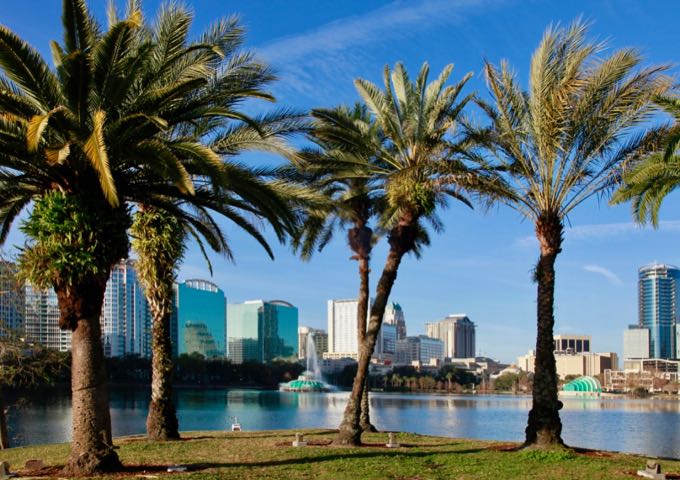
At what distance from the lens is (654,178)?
19.1 meters

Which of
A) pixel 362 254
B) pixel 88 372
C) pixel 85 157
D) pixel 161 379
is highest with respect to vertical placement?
pixel 85 157

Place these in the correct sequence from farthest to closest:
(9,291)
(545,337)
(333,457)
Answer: (9,291), (545,337), (333,457)

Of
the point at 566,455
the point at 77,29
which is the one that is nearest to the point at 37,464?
the point at 77,29

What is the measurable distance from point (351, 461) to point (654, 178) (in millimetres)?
10555

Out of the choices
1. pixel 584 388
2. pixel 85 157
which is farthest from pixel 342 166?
pixel 584 388

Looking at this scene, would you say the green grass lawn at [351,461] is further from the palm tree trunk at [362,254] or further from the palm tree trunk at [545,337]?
the palm tree trunk at [362,254]

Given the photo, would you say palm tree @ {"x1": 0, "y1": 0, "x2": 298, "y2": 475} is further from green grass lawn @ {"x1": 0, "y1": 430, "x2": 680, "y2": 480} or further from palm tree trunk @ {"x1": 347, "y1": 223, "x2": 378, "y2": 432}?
palm tree trunk @ {"x1": 347, "y1": 223, "x2": 378, "y2": 432}

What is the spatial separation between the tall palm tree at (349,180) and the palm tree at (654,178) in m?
6.57

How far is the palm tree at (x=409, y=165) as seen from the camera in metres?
18.7

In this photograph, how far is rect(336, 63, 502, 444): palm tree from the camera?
18.7 m

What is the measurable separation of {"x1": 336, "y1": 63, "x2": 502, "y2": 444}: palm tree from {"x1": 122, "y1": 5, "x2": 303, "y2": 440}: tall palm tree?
11.1 feet

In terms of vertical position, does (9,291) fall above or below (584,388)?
above

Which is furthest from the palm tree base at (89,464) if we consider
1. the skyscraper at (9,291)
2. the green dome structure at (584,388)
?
the green dome structure at (584,388)

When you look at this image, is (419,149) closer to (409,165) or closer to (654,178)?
(409,165)
